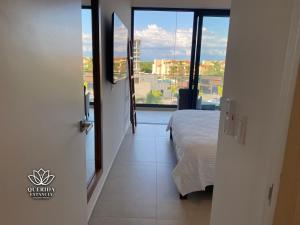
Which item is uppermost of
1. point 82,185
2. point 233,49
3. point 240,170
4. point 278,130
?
point 233,49

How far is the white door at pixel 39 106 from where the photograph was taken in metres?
0.74

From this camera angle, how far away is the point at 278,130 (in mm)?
782

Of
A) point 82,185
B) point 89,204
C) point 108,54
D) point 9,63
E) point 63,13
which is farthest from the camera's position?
point 108,54

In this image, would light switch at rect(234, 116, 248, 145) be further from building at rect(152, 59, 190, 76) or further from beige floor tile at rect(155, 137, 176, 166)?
building at rect(152, 59, 190, 76)

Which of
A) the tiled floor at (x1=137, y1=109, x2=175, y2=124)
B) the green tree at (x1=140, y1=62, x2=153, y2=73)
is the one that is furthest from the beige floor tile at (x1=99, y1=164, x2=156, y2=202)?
the green tree at (x1=140, y1=62, x2=153, y2=73)

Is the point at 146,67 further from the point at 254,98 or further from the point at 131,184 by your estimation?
the point at 254,98

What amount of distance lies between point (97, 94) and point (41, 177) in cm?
160

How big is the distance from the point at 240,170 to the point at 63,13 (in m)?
1.08

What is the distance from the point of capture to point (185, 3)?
549cm

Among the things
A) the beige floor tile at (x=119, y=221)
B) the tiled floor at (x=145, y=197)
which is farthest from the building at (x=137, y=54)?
the beige floor tile at (x=119, y=221)

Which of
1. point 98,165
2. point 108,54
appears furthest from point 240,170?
point 108,54

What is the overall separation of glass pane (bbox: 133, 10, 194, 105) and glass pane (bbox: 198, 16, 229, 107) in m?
0.45

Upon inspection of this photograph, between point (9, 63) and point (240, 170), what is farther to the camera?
point (240, 170)

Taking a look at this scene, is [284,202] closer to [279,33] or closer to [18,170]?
[279,33]
